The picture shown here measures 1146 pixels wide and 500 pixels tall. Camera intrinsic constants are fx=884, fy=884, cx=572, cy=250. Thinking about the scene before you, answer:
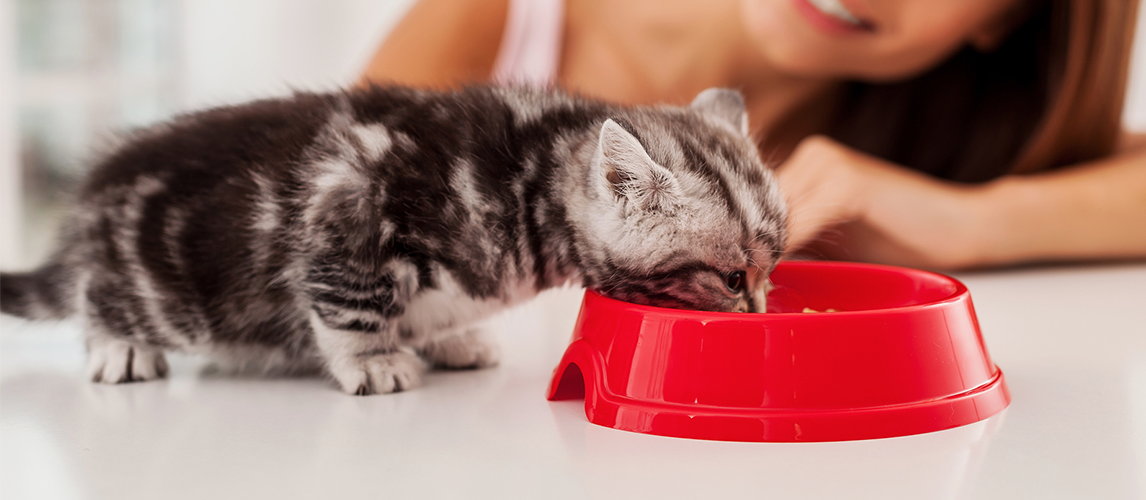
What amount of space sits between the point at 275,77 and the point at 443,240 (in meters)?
3.99

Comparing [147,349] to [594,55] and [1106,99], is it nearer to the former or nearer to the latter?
[594,55]

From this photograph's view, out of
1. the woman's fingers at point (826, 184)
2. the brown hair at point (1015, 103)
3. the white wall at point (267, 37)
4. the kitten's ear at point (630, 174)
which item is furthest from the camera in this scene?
the white wall at point (267, 37)

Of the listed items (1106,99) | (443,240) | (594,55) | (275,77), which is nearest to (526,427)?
(443,240)

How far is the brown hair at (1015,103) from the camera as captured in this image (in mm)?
2330

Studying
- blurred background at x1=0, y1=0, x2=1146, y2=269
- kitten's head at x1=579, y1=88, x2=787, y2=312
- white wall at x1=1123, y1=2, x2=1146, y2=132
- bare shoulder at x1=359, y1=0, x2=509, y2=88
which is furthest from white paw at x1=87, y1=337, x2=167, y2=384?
white wall at x1=1123, y1=2, x2=1146, y2=132

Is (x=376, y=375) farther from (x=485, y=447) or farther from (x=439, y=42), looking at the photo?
(x=439, y=42)

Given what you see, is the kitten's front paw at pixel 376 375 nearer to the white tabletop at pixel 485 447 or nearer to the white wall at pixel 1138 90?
the white tabletop at pixel 485 447

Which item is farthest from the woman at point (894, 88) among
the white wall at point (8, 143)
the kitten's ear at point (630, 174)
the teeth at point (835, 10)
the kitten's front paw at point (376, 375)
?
the white wall at point (8, 143)

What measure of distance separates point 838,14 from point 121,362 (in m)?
1.73

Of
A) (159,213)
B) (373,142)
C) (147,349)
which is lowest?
(147,349)

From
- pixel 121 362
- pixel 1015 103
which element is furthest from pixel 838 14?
pixel 121 362

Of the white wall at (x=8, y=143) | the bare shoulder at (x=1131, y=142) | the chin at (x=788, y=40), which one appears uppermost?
the chin at (x=788, y=40)

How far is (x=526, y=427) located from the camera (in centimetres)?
104

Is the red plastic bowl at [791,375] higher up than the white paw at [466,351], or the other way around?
the red plastic bowl at [791,375]
